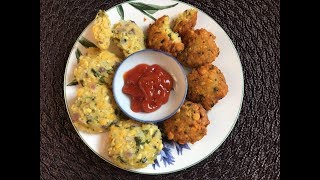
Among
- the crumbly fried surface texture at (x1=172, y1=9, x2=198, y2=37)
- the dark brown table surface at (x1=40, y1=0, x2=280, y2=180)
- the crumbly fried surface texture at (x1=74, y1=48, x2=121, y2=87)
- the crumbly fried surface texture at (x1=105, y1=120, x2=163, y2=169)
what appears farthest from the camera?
the dark brown table surface at (x1=40, y1=0, x2=280, y2=180)

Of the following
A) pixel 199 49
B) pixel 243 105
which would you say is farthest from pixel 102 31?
pixel 243 105

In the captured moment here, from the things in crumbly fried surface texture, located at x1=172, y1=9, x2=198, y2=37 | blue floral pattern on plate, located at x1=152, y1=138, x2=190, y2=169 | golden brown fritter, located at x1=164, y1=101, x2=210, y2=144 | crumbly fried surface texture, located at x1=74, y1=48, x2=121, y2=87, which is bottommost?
blue floral pattern on plate, located at x1=152, y1=138, x2=190, y2=169

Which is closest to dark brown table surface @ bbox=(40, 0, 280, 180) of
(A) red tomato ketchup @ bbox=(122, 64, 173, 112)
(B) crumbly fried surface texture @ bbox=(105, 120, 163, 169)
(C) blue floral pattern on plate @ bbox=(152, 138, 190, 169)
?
(C) blue floral pattern on plate @ bbox=(152, 138, 190, 169)

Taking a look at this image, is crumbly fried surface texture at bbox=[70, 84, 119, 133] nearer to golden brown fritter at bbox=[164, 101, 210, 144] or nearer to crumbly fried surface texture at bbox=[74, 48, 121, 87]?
crumbly fried surface texture at bbox=[74, 48, 121, 87]

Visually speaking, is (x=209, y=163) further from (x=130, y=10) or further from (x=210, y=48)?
(x=130, y=10)

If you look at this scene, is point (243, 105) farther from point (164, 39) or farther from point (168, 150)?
point (164, 39)

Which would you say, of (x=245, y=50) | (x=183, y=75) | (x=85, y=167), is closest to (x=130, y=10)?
(x=183, y=75)
